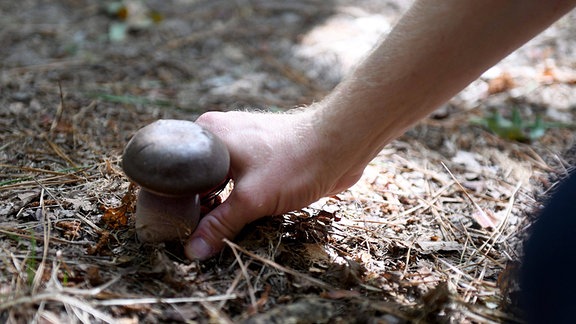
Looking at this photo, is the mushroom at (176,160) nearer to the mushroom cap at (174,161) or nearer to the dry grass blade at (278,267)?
the mushroom cap at (174,161)

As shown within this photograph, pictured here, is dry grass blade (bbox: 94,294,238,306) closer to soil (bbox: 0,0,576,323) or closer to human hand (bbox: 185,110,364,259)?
soil (bbox: 0,0,576,323)

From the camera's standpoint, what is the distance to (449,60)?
77.0 inches

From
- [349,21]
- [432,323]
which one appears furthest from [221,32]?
[432,323]

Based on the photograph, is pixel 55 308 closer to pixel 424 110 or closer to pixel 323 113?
pixel 323 113

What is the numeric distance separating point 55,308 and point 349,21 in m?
4.12

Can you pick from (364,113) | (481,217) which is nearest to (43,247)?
(364,113)

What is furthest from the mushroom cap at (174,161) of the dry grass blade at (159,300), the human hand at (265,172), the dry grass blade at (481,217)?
the dry grass blade at (481,217)

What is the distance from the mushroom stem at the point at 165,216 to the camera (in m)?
2.16

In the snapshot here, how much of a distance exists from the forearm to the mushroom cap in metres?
0.45

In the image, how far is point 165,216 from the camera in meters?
2.17

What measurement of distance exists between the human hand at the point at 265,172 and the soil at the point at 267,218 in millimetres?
123

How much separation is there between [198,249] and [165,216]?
0.19m

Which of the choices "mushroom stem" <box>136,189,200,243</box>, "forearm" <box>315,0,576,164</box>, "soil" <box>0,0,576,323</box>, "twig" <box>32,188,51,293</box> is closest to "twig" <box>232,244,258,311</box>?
"soil" <box>0,0,576,323</box>

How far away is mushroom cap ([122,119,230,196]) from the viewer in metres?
1.95
